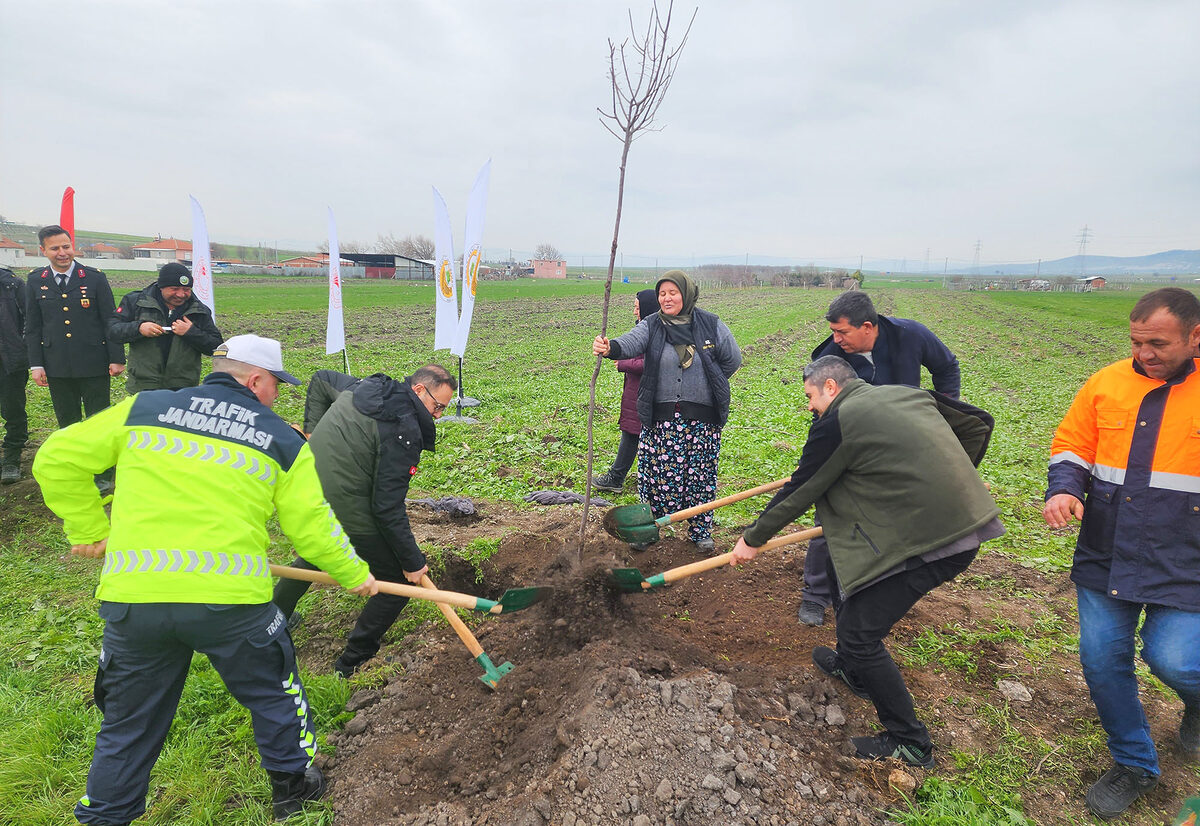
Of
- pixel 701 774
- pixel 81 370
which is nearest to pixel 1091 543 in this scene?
pixel 701 774

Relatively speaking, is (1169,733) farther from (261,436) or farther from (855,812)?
(261,436)

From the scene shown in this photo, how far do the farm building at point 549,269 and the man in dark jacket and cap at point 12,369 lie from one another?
87.3m

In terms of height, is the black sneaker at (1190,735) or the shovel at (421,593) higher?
the shovel at (421,593)

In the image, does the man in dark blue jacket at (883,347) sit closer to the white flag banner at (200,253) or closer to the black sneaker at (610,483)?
the black sneaker at (610,483)

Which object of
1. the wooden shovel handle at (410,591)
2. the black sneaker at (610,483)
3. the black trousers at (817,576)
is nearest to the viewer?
the wooden shovel handle at (410,591)

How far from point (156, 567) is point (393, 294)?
3870 centimetres

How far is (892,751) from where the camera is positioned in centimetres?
287

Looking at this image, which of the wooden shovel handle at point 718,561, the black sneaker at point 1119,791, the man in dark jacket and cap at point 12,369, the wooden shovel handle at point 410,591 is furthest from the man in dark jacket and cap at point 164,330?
the black sneaker at point 1119,791

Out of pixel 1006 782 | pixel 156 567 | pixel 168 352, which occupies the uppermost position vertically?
pixel 168 352

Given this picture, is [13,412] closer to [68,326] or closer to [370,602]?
[68,326]

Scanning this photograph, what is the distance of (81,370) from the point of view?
598 cm

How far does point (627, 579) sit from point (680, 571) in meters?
0.52

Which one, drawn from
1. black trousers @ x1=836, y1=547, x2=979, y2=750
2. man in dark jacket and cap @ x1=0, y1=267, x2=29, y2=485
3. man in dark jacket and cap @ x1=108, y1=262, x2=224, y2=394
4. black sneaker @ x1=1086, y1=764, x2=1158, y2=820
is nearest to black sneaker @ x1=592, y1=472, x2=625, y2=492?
black trousers @ x1=836, y1=547, x2=979, y2=750

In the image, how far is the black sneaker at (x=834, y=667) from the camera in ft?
11.0
